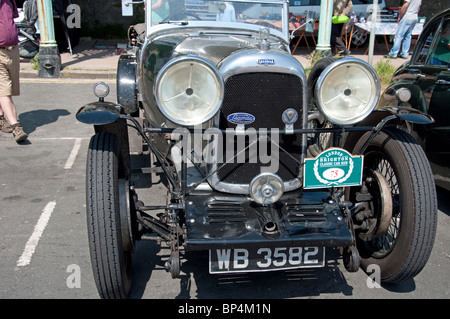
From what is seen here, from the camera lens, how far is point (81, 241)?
3410 millimetres

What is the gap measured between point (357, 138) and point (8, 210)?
9.52ft

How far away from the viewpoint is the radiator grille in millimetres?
2719

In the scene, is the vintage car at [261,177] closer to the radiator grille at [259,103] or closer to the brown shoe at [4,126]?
the radiator grille at [259,103]

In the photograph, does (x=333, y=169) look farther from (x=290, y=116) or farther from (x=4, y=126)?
(x=4, y=126)

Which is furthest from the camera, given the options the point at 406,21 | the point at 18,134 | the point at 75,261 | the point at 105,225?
the point at 406,21

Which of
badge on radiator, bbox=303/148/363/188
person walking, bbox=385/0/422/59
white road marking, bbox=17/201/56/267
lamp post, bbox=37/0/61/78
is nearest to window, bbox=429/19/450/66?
badge on radiator, bbox=303/148/363/188

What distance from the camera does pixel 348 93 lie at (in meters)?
2.65

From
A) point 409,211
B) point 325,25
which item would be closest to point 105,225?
point 409,211

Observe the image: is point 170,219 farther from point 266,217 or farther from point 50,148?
point 50,148

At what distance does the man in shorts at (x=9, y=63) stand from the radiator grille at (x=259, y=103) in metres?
3.56

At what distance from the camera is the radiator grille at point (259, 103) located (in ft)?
8.92

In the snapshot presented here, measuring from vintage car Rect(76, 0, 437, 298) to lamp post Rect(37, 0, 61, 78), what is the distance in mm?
6362

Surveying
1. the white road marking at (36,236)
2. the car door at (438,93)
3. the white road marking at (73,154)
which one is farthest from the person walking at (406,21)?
the white road marking at (36,236)

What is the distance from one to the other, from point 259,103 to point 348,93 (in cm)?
52
